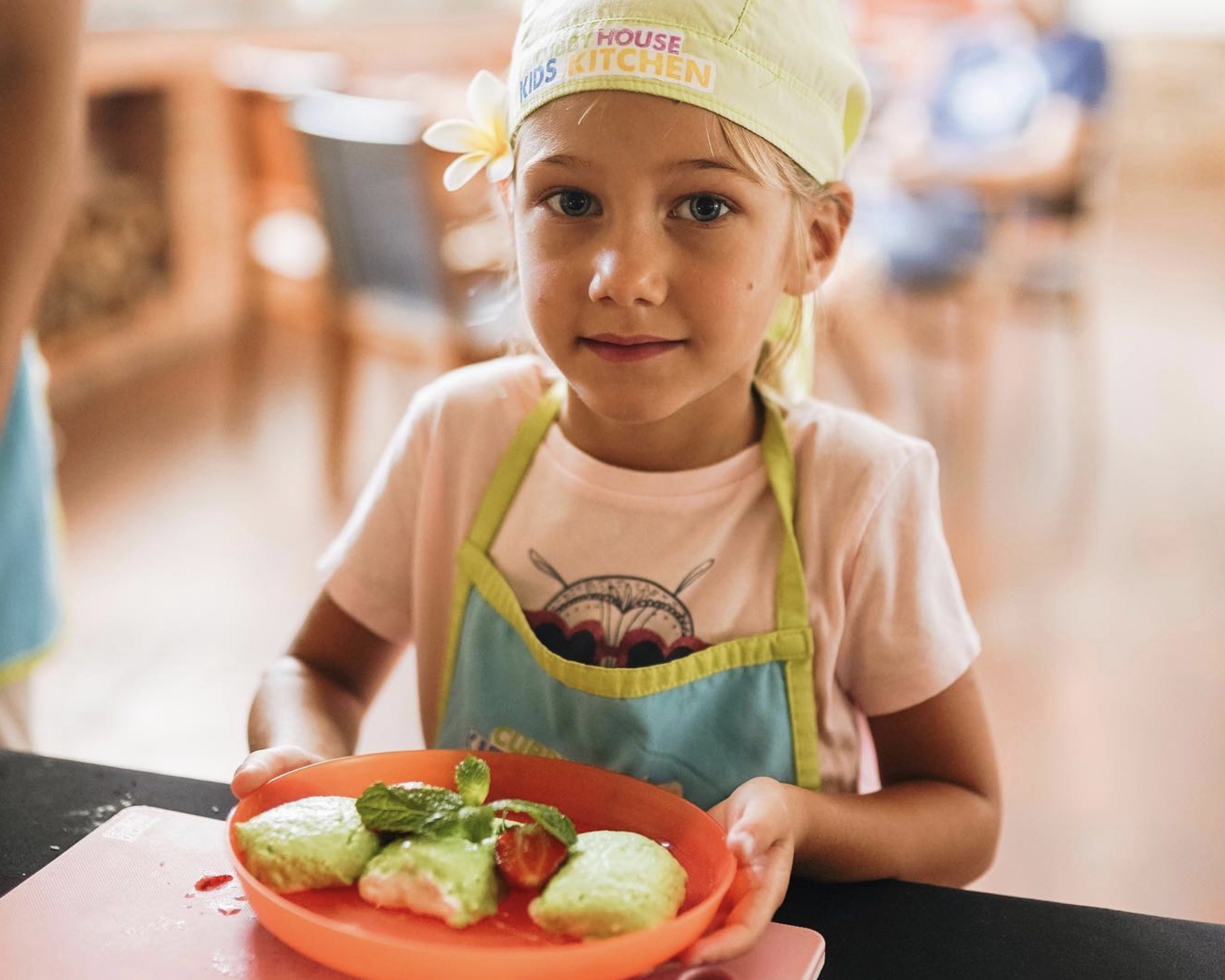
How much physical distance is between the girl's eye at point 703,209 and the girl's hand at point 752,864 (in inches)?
14.2

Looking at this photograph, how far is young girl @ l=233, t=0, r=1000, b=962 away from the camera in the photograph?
2.87ft

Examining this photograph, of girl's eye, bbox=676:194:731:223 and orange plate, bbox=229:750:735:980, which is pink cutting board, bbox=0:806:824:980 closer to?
orange plate, bbox=229:750:735:980

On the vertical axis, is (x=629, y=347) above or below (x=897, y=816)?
above

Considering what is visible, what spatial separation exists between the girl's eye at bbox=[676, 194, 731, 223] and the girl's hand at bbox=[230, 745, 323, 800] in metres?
0.42

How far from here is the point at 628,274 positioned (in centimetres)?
86

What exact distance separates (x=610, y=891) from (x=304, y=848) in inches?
6.5

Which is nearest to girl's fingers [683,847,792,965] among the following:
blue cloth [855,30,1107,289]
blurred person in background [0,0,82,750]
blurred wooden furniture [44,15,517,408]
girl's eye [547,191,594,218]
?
girl's eye [547,191,594,218]

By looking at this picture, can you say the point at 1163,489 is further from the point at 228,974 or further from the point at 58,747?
the point at 228,974

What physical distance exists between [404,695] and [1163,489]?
2185 millimetres

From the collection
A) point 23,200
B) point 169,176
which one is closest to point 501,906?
point 23,200

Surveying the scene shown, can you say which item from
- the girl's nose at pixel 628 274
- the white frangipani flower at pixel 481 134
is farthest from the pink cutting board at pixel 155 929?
the white frangipani flower at pixel 481 134

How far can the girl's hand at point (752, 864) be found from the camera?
0.69 metres

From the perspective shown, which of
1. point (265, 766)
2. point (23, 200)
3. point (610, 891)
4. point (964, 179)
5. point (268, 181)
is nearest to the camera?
point (610, 891)

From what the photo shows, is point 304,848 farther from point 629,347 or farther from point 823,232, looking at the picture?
point 823,232
